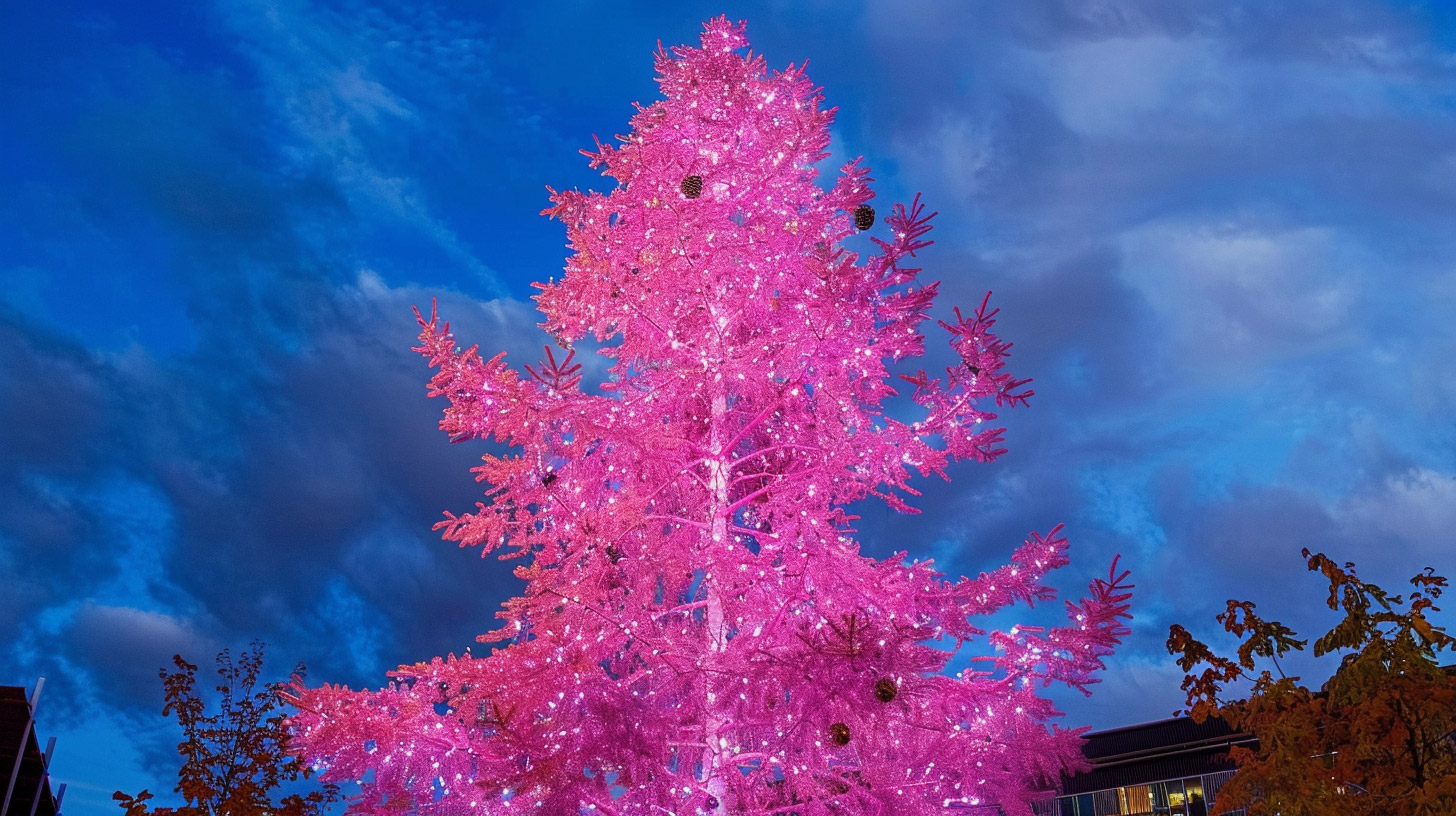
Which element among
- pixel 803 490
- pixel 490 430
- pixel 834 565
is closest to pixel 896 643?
pixel 834 565

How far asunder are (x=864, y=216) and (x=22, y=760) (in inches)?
942

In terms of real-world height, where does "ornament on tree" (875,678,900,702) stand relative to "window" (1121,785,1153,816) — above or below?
below

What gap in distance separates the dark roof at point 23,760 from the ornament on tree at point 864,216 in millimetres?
19730

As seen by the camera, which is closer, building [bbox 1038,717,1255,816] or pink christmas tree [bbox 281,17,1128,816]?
pink christmas tree [bbox 281,17,1128,816]

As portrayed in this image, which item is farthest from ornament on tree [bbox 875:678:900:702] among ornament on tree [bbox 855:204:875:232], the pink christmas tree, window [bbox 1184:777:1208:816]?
window [bbox 1184:777:1208:816]

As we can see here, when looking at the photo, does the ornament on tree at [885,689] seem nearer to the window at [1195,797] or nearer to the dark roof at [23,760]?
the dark roof at [23,760]

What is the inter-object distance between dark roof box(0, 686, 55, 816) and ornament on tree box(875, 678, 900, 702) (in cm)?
2067

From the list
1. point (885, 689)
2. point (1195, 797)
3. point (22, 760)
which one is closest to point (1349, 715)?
point (885, 689)

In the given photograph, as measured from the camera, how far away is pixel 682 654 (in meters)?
7.73

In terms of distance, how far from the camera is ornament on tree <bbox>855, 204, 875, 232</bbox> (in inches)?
409

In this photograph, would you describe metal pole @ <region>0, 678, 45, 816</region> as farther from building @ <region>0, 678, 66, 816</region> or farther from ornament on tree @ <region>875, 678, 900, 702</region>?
ornament on tree @ <region>875, 678, 900, 702</region>

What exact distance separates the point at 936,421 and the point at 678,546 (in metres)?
2.83

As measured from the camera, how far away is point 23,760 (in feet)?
79.8

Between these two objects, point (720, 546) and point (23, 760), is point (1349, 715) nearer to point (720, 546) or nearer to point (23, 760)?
point (720, 546)
